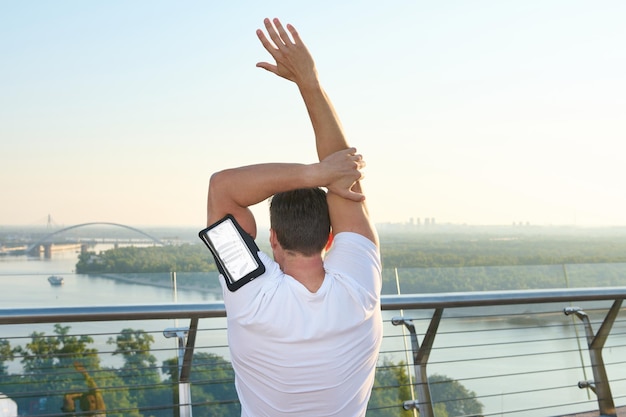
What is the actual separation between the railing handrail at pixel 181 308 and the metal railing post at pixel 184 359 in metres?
0.14

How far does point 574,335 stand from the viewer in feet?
13.1

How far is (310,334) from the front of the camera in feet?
5.26

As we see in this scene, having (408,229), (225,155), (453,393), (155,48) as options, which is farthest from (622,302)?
(408,229)

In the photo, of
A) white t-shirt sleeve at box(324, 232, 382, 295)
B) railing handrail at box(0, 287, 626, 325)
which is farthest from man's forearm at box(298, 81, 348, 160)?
railing handrail at box(0, 287, 626, 325)

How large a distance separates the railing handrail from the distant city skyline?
8.65m

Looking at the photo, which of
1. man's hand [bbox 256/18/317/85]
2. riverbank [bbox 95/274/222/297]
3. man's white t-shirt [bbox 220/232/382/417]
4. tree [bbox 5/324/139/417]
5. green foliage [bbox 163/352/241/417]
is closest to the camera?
man's white t-shirt [bbox 220/232/382/417]

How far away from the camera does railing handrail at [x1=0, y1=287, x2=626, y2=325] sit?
8.82 ft

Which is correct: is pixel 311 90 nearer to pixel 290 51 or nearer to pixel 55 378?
pixel 290 51

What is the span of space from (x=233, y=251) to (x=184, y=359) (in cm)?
143

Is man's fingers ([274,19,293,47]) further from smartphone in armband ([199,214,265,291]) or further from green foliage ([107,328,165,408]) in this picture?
green foliage ([107,328,165,408])

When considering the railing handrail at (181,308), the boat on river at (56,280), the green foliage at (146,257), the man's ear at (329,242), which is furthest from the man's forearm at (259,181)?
the green foliage at (146,257)

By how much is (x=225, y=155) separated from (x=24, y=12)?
895cm

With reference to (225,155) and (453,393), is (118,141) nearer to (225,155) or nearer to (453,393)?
(225,155)

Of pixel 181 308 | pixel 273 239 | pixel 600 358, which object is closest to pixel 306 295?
pixel 273 239
